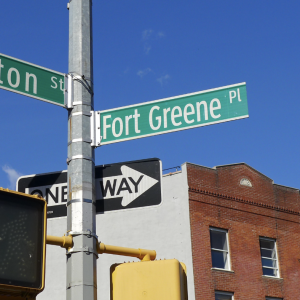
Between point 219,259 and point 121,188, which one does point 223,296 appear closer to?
point 219,259

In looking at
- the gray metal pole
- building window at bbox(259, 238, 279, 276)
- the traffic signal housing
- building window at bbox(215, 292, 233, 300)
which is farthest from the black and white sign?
building window at bbox(259, 238, 279, 276)

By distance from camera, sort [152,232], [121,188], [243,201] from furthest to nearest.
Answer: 1. [243,201]
2. [152,232]
3. [121,188]

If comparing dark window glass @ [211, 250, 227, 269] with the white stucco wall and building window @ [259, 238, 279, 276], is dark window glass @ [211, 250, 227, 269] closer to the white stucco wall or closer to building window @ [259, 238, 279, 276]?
the white stucco wall

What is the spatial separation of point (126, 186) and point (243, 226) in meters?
20.3

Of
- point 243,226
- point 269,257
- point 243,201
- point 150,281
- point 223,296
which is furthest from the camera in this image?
point 269,257

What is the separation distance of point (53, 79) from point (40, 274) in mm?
2553

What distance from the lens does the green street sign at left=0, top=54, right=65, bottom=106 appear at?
464 centimetres

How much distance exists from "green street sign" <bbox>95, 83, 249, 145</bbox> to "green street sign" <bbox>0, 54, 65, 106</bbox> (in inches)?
17.2

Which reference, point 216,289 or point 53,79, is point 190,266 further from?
point 53,79

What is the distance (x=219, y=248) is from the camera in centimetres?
2338

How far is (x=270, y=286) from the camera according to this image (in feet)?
78.9

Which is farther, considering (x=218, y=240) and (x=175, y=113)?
(x=218, y=240)

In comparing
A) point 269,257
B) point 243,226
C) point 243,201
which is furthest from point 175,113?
point 269,257

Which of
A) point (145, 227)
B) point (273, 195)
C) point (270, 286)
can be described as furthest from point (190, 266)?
point (273, 195)
